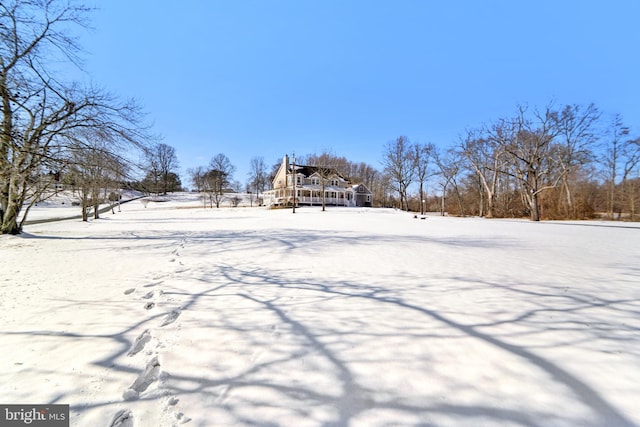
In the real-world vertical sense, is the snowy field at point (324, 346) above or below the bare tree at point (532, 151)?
below

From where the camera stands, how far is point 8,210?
1013cm

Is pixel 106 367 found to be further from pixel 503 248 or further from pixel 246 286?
pixel 503 248

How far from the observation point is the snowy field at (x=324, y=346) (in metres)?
1.94

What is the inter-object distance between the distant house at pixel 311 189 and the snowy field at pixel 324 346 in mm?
38705

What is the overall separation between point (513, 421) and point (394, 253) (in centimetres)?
607

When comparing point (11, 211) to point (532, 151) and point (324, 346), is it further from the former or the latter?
point (532, 151)

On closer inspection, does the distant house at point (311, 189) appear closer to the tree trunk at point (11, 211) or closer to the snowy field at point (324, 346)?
the tree trunk at point (11, 211)

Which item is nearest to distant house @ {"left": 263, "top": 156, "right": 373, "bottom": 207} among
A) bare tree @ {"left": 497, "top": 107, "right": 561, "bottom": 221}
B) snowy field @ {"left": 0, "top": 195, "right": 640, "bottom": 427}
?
bare tree @ {"left": 497, "top": 107, "right": 561, "bottom": 221}

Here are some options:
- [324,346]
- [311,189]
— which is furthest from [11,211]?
[311,189]

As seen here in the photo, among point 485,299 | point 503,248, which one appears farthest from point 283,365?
point 503,248

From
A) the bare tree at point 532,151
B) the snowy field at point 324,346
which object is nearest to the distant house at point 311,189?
the bare tree at point 532,151

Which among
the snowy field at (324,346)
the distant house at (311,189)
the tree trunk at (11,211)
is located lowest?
the snowy field at (324,346)

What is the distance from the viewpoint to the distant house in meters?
45.8

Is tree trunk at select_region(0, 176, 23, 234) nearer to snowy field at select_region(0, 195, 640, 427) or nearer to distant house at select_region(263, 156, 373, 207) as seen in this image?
snowy field at select_region(0, 195, 640, 427)
